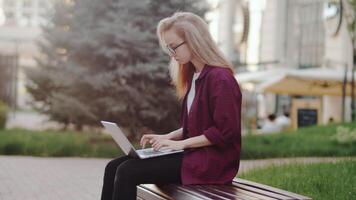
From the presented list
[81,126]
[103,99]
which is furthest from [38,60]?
[103,99]

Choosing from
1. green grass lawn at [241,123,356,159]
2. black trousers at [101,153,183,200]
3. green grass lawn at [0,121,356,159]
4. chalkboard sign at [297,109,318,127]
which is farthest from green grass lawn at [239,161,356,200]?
chalkboard sign at [297,109,318,127]

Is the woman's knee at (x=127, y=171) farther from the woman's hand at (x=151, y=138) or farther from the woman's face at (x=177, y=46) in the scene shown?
the woman's face at (x=177, y=46)

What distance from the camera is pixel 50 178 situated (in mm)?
9344

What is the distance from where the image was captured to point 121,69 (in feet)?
50.7

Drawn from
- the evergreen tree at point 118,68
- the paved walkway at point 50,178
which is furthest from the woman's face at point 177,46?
the evergreen tree at point 118,68

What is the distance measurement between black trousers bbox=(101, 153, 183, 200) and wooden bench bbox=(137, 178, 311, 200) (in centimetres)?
7

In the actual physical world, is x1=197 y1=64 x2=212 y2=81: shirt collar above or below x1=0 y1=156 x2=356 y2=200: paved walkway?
above

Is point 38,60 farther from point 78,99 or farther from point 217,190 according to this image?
point 217,190

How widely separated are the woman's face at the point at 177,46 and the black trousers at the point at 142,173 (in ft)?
1.79

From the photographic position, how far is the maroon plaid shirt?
12.5 feet

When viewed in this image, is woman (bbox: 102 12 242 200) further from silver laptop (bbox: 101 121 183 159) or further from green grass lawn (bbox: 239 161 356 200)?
green grass lawn (bbox: 239 161 356 200)

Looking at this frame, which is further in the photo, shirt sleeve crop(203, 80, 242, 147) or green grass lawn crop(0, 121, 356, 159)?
green grass lawn crop(0, 121, 356, 159)

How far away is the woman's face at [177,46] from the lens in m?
4.00

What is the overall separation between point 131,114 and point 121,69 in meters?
1.06
